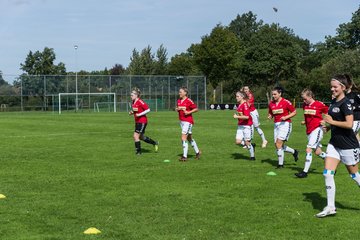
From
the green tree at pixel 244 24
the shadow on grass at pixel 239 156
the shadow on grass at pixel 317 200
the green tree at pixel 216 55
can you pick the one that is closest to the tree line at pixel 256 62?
the green tree at pixel 216 55

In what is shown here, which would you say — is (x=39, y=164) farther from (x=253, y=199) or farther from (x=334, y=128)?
(x=334, y=128)

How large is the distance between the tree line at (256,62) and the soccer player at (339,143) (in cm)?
5635

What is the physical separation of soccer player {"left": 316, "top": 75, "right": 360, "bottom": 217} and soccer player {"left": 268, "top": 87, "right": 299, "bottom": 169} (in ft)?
15.8

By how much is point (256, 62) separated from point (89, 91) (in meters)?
31.6

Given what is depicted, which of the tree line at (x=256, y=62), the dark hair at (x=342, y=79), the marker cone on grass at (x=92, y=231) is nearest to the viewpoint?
the marker cone on grass at (x=92, y=231)

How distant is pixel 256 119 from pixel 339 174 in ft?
27.6

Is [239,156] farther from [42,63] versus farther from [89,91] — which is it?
[42,63]

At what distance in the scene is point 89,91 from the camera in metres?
63.6

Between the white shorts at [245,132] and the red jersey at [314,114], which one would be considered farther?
the white shorts at [245,132]

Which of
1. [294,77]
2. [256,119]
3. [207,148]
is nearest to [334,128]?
[207,148]

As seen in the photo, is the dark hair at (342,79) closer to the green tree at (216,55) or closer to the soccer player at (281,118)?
the soccer player at (281,118)

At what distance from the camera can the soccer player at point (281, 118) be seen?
1277 centimetres

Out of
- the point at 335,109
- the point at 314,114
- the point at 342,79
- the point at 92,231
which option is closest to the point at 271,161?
the point at 314,114

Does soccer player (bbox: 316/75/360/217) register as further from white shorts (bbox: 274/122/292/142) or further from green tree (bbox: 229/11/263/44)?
green tree (bbox: 229/11/263/44)
